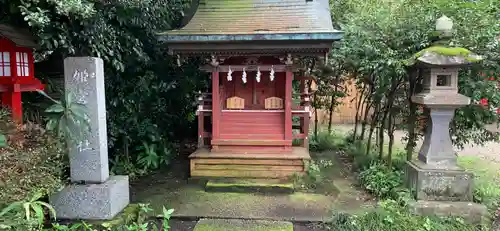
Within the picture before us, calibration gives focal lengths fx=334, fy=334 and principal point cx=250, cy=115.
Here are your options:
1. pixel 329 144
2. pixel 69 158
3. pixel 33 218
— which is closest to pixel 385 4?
pixel 329 144

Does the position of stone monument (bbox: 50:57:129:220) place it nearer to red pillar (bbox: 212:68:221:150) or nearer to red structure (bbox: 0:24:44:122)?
red structure (bbox: 0:24:44:122)

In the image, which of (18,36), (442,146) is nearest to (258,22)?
(442,146)

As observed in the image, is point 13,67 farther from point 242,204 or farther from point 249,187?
point 249,187

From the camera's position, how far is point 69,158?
4824 millimetres

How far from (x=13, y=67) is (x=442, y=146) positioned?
6331mm

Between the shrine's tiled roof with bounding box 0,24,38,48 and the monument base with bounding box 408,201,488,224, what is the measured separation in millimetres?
5996

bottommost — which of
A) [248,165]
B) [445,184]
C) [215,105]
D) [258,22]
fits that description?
[248,165]

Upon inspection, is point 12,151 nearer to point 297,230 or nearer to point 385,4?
point 297,230

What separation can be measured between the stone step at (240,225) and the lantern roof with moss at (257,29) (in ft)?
11.2

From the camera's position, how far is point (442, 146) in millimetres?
5387

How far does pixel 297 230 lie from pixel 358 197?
1.81 metres

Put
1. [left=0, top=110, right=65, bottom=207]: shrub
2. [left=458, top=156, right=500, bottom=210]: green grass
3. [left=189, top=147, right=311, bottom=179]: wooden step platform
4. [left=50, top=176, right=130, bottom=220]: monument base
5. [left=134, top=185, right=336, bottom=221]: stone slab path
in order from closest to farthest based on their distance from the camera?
[left=0, top=110, right=65, bottom=207]: shrub → [left=50, top=176, right=130, bottom=220]: monument base → [left=134, top=185, right=336, bottom=221]: stone slab path → [left=458, top=156, right=500, bottom=210]: green grass → [left=189, top=147, right=311, bottom=179]: wooden step platform

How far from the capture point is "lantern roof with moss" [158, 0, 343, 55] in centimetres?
650

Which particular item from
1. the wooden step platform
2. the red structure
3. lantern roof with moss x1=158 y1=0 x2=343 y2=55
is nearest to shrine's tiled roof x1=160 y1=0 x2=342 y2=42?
lantern roof with moss x1=158 y1=0 x2=343 y2=55
